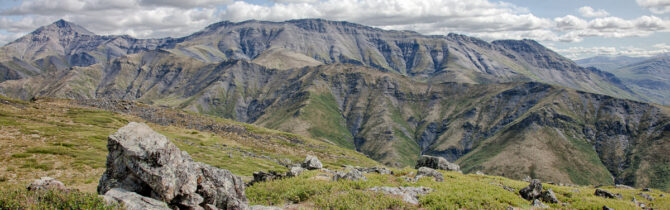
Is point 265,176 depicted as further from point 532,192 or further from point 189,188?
point 532,192

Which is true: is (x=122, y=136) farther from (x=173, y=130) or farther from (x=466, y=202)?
(x=173, y=130)

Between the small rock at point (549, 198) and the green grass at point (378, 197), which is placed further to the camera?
the small rock at point (549, 198)

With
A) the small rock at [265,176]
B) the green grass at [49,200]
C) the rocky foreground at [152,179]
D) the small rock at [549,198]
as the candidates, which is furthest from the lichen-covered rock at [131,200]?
the small rock at [549,198]

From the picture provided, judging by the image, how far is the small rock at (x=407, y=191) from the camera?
2379 centimetres

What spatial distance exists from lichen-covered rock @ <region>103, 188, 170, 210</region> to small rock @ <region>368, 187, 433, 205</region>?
15.1m

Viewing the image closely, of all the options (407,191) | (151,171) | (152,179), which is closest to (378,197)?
(407,191)

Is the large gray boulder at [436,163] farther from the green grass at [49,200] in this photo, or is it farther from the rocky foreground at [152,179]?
the green grass at [49,200]

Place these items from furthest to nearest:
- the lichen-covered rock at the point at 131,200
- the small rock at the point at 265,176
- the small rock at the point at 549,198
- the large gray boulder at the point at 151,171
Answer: the small rock at the point at 265,176, the small rock at the point at 549,198, the large gray boulder at the point at 151,171, the lichen-covered rock at the point at 131,200

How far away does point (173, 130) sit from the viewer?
4865 inches

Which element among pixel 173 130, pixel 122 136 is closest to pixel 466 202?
pixel 122 136

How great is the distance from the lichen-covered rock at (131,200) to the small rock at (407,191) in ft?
49.4

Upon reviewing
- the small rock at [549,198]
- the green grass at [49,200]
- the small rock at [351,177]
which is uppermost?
the green grass at [49,200]

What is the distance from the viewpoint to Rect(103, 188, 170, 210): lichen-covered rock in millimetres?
14727

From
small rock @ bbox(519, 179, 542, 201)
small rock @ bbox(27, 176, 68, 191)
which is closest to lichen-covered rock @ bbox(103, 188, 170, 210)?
small rock @ bbox(27, 176, 68, 191)
